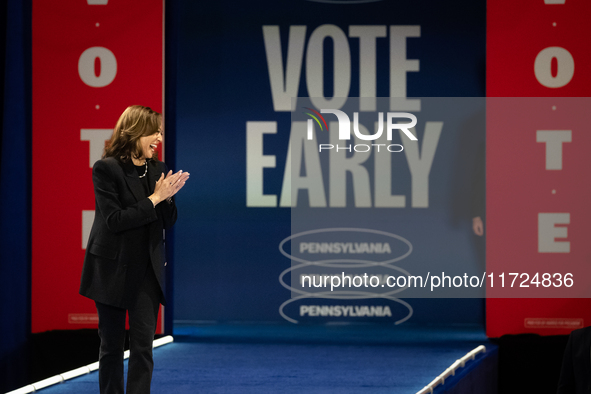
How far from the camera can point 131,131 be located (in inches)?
90.4

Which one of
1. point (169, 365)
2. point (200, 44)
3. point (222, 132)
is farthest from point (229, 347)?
point (200, 44)

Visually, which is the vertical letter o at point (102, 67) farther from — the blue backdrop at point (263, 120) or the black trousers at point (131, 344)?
the black trousers at point (131, 344)

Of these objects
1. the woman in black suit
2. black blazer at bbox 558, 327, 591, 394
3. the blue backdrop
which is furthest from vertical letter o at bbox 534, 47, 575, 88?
the woman in black suit

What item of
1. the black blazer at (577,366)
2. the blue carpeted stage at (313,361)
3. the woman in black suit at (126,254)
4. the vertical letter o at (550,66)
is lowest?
the blue carpeted stage at (313,361)

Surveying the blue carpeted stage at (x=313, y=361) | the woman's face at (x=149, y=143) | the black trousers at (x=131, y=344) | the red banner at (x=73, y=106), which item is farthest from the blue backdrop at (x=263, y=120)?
the black trousers at (x=131, y=344)

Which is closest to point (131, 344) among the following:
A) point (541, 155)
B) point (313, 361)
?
point (313, 361)

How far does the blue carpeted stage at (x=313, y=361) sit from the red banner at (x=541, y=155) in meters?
0.64

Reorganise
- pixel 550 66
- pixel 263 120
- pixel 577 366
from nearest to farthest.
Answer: pixel 577 366 → pixel 550 66 → pixel 263 120

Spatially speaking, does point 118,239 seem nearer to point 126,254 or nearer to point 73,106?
point 126,254

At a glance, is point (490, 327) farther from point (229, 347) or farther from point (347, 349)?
point (229, 347)

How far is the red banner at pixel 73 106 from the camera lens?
165 inches

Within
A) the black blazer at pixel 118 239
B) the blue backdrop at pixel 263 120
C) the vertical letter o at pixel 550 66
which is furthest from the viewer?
the blue backdrop at pixel 263 120

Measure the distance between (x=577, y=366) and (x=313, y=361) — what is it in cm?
175

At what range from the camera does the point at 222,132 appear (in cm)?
457
